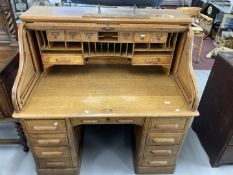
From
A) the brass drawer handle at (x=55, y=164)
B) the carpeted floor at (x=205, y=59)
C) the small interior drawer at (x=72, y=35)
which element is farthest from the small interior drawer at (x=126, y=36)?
the carpeted floor at (x=205, y=59)

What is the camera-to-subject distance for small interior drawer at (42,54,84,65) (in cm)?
135

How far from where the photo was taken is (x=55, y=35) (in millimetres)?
1252

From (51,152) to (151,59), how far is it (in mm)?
969

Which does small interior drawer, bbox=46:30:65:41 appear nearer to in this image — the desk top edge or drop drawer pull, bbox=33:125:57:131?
the desk top edge

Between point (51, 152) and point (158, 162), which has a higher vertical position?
point (51, 152)

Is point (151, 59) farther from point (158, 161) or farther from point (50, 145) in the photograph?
point (50, 145)

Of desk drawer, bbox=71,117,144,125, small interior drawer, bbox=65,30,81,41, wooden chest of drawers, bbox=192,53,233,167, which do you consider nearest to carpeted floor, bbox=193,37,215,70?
wooden chest of drawers, bbox=192,53,233,167

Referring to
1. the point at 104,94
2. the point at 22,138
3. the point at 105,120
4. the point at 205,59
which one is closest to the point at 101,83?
the point at 104,94

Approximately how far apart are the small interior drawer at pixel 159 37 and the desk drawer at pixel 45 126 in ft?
2.58

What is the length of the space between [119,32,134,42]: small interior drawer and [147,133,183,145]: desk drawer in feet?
2.13

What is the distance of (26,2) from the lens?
3.69 m

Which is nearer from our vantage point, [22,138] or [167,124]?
[167,124]

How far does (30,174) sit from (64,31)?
117cm

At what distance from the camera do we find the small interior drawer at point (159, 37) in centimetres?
129
